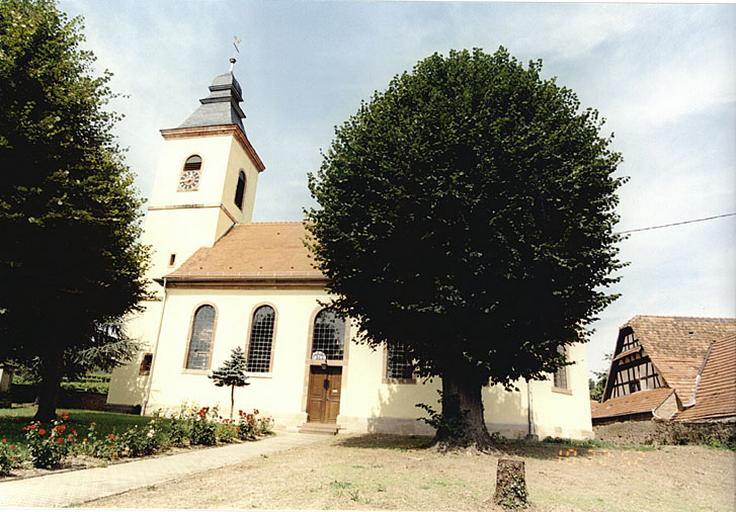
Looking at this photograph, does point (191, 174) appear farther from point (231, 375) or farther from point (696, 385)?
point (696, 385)

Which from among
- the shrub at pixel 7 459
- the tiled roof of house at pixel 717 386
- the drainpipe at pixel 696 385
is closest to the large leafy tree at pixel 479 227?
the shrub at pixel 7 459

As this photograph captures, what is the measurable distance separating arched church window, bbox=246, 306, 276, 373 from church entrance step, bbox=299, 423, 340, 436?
122 inches

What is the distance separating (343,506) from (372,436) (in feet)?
36.6

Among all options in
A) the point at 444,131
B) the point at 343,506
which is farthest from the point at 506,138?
the point at 343,506

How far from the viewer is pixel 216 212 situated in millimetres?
26234

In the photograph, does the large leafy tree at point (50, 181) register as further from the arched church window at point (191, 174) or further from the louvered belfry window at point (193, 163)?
the louvered belfry window at point (193, 163)

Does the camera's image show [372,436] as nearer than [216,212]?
Yes

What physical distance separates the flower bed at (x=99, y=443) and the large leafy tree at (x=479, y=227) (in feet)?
19.7

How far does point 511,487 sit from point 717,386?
18.0m

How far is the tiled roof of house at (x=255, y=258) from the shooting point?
71.9ft

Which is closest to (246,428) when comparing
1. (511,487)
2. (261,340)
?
(261,340)

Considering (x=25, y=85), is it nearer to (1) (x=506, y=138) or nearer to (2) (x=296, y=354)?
(1) (x=506, y=138)

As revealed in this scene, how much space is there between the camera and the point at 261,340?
69.3ft

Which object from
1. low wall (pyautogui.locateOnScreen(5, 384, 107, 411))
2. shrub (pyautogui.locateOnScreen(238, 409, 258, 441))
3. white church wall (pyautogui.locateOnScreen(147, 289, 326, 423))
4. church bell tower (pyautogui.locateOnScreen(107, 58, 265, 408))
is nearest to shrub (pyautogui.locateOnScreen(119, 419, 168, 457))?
shrub (pyautogui.locateOnScreen(238, 409, 258, 441))
